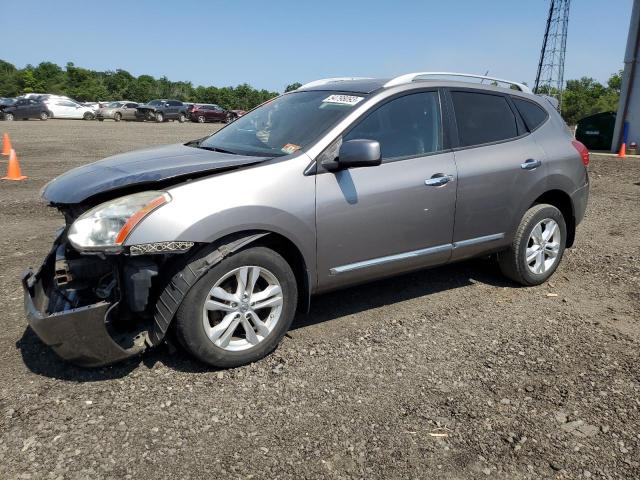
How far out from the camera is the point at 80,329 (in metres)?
2.96

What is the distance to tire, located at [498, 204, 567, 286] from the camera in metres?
4.83

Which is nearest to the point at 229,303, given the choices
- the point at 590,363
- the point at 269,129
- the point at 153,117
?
the point at 269,129

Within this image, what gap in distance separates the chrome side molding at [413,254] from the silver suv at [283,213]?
0.01 meters

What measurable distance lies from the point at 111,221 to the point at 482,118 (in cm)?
313

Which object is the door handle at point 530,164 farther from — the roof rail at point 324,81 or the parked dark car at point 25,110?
the parked dark car at point 25,110

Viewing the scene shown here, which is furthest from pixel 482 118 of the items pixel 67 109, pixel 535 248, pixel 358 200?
pixel 67 109

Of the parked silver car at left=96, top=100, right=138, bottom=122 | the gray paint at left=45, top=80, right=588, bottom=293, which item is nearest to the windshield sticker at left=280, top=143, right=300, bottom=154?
the gray paint at left=45, top=80, right=588, bottom=293

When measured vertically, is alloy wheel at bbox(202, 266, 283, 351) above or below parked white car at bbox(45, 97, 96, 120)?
below

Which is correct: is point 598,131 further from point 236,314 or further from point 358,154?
point 236,314

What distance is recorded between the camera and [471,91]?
4.58 metres

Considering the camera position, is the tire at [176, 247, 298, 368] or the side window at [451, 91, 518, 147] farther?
the side window at [451, 91, 518, 147]

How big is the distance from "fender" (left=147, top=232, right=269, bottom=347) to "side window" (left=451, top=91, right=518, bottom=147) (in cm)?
234

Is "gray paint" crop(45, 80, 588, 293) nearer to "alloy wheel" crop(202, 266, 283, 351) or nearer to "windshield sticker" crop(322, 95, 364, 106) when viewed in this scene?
"windshield sticker" crop(322, 95, 364, 106)

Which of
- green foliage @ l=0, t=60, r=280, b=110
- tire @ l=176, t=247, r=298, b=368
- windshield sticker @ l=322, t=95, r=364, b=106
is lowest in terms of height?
tire @ l=176, t=247, r=298, b=368
